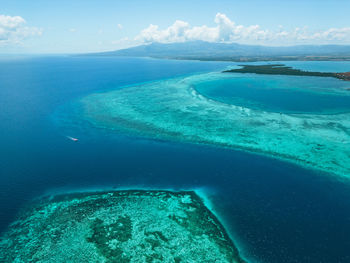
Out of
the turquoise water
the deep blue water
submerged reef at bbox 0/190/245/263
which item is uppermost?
the turquoise water

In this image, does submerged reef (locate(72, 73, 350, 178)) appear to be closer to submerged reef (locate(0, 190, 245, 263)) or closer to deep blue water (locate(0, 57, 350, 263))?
deep blue water (locate(0, 57, 350, 263))

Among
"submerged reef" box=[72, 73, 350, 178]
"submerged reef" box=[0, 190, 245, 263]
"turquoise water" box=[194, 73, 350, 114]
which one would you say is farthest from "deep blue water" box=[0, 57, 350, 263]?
"turquoise water" box=[194, 73, 350, 114]

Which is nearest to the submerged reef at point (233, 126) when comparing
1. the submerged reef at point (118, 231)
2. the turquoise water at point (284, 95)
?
the turquoise water at point (284, 95)

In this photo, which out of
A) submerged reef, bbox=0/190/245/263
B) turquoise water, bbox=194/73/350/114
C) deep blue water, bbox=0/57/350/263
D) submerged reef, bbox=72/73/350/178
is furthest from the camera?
turquoise water, bbox=194/73/350/114

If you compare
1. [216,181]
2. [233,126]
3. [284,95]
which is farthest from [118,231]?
[284,95]

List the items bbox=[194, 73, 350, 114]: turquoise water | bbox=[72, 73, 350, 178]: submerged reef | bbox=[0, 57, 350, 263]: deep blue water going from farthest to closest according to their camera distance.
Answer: bbox=[194, 73, 350, 114]: turquoise water
bbox=[72, 73, 350, 178]: submerged reef
bbox=[0, 57, 350, 263]: deep blue water

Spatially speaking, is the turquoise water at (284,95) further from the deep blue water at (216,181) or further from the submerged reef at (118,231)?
the submerged reef at (118,231)

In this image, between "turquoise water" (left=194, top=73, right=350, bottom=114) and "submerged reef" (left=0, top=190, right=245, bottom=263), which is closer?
"submerged reef" (left=0, top=190, right=245, bottom=263)
